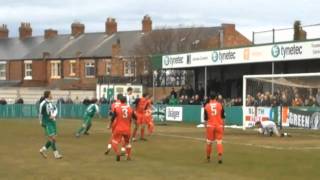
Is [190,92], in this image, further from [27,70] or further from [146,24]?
[27,70]

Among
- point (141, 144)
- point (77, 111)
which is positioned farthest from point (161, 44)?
point (141, 144)

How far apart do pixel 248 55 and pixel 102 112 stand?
52.2 ft

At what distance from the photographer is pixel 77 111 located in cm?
5978

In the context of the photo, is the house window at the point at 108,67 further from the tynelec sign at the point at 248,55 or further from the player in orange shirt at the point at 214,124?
the player in orange shirt at the point at 214,124

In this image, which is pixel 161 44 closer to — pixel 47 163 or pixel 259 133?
pixel 259 133

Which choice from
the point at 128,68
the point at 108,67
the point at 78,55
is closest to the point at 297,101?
the point at 128,68

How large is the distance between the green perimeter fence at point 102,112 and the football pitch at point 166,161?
14270 mm

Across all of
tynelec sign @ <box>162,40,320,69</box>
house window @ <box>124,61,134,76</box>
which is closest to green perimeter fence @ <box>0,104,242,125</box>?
tynelec sign @ <box>162,40,320,69</box>

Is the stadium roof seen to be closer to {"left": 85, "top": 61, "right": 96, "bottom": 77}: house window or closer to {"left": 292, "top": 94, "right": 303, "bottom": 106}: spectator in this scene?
{"left": 85, "top": 61, "right": 96, "bottom": 77}: house window

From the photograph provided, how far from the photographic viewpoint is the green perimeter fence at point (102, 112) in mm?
42969

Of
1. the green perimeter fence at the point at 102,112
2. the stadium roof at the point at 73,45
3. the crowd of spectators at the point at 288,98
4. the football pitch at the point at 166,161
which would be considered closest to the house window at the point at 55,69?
the stadium roof at the point at 73,45

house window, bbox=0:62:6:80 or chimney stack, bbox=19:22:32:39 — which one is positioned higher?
chimney stack, bbox=19:22:32:39

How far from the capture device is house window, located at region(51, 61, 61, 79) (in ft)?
289

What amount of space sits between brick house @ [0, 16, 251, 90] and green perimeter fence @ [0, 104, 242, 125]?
1663 cm
